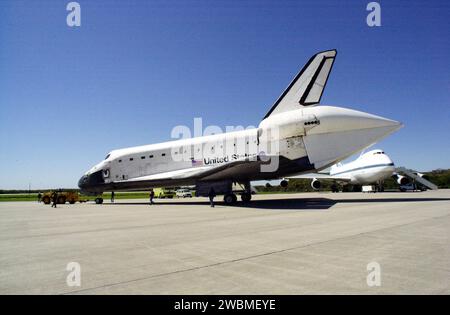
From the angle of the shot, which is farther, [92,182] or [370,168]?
[370,168]

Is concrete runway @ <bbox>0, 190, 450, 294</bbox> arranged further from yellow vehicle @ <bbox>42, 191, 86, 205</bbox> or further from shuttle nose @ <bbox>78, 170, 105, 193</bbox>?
yellow vehicle @ <bbox>42, 191, 86, 205</bbox>

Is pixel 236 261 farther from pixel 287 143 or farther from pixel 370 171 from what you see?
pixel 370 171

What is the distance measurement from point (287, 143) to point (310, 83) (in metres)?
4.76

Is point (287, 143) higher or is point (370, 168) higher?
point (287, 143)

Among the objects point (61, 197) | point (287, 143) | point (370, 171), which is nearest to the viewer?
point (287, 143)

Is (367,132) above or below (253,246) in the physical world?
above

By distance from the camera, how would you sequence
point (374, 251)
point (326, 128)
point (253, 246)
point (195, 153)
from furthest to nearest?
point (195, 153), point (326, 128), point (253, 246), point (374, 251)

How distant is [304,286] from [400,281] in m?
1.41

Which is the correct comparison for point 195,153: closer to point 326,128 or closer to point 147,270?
point 326,128

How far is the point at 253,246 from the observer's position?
274 inches

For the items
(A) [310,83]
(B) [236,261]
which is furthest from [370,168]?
(B) [236,261]

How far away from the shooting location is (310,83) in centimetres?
2139

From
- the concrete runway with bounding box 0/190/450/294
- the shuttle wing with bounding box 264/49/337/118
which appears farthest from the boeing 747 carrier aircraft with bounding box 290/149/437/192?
the concrete runway with bounding box 0/190/450/294
